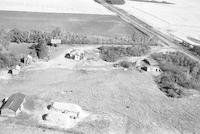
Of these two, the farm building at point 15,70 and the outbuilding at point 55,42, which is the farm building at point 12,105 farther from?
the outbuilding at point 55,42

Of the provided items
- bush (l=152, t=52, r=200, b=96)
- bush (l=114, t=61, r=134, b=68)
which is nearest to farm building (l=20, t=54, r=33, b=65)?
bush (l=114, t=61, r=134, b=68)

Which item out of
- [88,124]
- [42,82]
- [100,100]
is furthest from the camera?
[42,82]

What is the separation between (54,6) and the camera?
194 ft

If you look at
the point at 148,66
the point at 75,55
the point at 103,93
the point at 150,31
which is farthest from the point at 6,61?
the point at 150,31

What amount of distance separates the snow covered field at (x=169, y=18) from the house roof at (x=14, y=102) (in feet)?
111

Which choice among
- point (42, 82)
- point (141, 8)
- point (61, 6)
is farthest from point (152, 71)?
point (141, 8)

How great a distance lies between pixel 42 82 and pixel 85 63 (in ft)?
24.0

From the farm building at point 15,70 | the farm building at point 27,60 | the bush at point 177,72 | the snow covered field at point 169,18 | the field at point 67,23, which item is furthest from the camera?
the snow covered field at point 169,18

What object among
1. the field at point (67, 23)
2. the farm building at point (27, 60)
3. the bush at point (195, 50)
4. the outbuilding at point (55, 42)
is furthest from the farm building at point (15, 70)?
the bush at point (195, 50)

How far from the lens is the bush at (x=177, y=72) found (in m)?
27.0

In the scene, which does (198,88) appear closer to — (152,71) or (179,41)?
(152,71)

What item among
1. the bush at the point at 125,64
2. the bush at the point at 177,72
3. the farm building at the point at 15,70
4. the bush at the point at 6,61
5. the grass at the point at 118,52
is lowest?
the bush at the point at 177,72

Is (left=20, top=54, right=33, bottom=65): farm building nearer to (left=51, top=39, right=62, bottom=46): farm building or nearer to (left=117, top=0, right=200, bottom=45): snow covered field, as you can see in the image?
(left=51, top=39, right=62, bottom=46): farm building

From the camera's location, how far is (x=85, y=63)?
30812 mm
